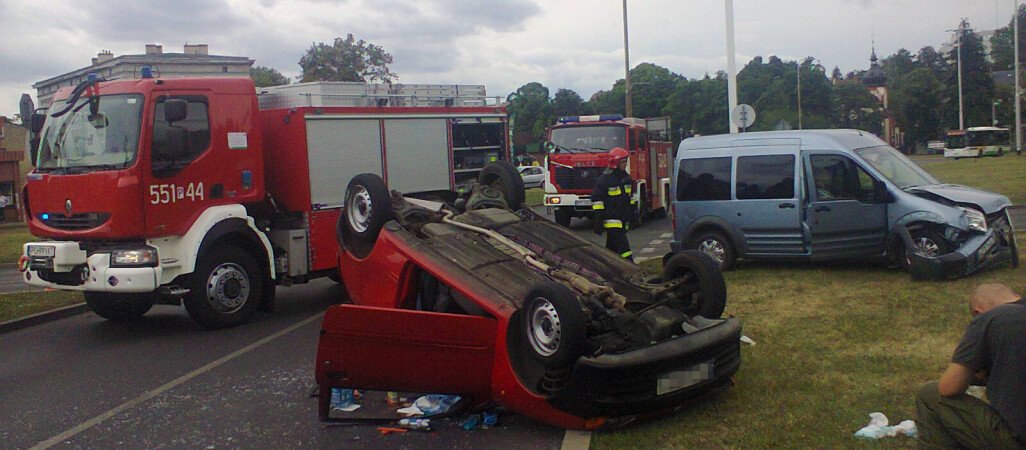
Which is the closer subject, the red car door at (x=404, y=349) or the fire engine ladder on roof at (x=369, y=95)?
the red car door at (x=404, y=349)

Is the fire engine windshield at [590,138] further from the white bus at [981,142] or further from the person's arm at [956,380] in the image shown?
the white bus at [981,142]

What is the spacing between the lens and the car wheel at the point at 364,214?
7.14 meters

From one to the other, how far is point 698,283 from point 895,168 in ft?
18.9

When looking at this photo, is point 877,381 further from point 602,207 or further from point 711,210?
point 711,210

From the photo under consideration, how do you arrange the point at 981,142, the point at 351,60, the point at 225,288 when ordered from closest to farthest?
the point at 225,288 < the point at 351,60 < the point at 981,142

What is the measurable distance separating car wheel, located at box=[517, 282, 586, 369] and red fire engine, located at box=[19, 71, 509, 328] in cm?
510

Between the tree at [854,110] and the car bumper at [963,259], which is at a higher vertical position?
the tree at [854,110]

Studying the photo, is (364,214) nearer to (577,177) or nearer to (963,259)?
(963,259)

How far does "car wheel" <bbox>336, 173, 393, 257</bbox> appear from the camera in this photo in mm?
7145

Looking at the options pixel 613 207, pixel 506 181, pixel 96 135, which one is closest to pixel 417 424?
pixel 506 181

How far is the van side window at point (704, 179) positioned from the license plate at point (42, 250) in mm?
7677

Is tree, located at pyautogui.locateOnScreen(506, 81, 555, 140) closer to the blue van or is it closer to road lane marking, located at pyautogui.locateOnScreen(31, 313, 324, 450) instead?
the blue van

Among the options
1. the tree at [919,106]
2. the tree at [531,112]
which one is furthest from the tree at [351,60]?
the tree at [919,106]

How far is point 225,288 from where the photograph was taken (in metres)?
9.45
